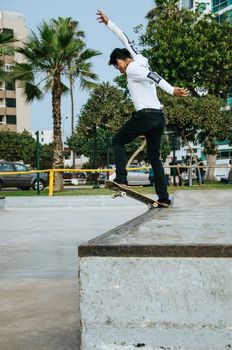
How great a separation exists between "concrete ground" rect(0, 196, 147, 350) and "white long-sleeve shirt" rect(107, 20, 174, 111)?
5.94 feet

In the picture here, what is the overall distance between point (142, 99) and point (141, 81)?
7.3 inches

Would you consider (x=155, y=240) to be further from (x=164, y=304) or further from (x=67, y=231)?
(x=67, y=231)

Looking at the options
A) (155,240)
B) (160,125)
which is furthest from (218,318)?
(160,125)

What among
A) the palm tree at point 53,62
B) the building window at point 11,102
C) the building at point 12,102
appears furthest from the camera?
the building window at point 11,102

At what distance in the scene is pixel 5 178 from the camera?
2847 centimetres

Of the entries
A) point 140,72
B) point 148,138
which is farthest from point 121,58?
point 148,138

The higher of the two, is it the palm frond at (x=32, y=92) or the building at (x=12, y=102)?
the building at (x=12, y=102)

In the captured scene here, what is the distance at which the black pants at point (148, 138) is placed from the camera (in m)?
5.50

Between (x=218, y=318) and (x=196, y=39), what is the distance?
108 ft

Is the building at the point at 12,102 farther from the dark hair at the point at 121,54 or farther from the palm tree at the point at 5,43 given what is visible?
the dark hair at the point at 121,54

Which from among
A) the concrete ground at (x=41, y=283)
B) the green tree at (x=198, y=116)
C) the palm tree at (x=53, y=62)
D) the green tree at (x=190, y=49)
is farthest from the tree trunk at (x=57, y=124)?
the concrete ground at (x=41, y=283)

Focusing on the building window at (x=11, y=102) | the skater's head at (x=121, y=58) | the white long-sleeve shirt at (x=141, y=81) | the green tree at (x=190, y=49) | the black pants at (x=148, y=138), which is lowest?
the black pants at (x=148, y=138)

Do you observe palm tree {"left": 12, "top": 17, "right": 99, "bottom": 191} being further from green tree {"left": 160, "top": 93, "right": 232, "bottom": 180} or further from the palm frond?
green tree {"left": 160, "top": 93, "right": 232, "bottom": 180}

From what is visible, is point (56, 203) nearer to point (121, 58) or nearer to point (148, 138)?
point (148, 138)
